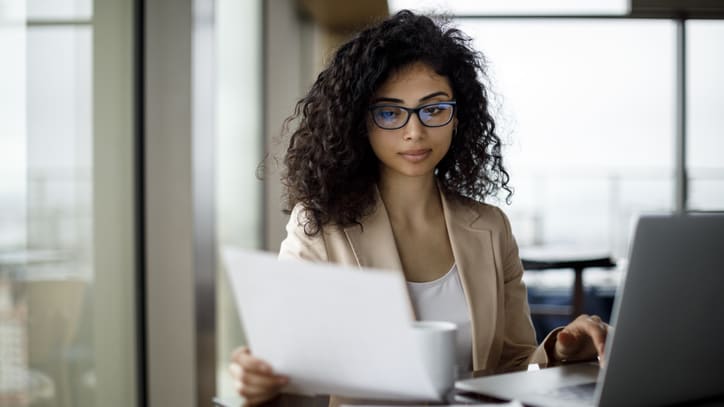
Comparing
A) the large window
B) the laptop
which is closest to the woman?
the laptop

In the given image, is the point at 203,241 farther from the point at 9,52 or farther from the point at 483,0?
the point at 483,0

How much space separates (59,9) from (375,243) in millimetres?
1020

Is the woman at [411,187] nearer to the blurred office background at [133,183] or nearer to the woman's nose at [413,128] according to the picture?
the woman's nose at [413,128]

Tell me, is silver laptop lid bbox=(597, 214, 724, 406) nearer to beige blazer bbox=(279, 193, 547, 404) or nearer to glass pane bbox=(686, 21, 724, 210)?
beige blazer bbox=(279, 193, 547, 404)

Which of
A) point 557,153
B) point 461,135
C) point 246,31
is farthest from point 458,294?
point 557,153

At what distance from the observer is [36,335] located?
1.79 meters

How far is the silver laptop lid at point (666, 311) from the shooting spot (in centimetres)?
90

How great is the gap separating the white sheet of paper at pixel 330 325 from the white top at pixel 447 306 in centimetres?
66

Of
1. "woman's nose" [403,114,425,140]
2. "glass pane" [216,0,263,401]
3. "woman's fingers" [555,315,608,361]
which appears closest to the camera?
"woman's fingers" [555,315,608,361]

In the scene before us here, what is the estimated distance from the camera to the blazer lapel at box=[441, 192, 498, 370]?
1.62 metres

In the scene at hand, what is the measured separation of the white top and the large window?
0.90 meters

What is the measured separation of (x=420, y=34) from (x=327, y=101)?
26 centimetres

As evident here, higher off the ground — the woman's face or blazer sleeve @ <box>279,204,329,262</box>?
the woman's face

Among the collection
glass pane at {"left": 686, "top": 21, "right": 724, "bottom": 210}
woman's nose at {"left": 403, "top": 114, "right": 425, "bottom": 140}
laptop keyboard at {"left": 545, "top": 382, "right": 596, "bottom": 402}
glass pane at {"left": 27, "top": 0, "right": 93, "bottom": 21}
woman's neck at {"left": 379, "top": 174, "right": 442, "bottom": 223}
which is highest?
glass pane at {"left": 686, "top": 21, "right": 724, "bottom": 210}
